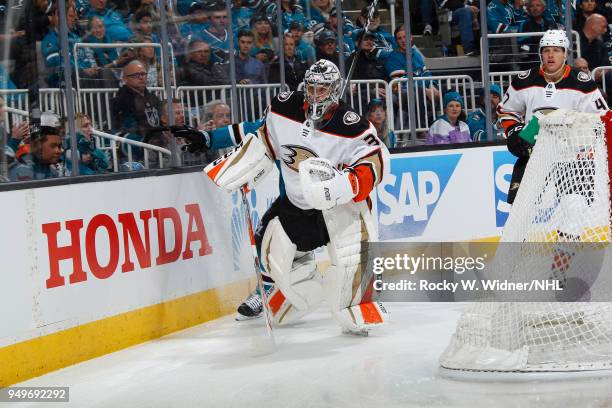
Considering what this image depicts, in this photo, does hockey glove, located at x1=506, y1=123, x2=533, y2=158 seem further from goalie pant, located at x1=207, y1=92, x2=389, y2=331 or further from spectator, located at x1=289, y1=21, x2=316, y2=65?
spectator, located at x1=289, y1=21, x2=316, y2=65

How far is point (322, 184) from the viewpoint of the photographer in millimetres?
4816

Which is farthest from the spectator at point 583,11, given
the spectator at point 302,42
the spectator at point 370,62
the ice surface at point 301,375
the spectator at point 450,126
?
the ice surface at point 301,375

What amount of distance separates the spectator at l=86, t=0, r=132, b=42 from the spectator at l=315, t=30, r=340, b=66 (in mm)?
1956

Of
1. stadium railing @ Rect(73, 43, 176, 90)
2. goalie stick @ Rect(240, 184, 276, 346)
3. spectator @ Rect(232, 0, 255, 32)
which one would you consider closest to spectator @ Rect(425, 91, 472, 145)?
spectator @ Rect(232, 0, 255, 32)

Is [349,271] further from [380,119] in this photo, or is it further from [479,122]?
[479,122]

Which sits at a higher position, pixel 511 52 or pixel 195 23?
pixel 195 23

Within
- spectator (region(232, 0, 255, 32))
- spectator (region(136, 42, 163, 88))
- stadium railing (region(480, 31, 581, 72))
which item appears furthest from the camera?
stadium railing (region(480, 31, 581, 72))

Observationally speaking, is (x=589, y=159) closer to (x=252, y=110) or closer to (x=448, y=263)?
(x=448, y=263)

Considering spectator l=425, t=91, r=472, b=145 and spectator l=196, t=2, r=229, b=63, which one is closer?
spectator l=196, t=2, r=229, b=63

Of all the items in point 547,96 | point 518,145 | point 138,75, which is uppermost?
point 138,75

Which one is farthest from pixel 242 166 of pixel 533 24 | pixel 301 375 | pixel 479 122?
pixel 533 24

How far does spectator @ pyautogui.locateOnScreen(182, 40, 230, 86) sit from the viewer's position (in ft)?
19.9

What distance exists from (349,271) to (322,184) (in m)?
0.50

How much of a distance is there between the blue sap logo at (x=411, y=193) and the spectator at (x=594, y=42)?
1.59 m
